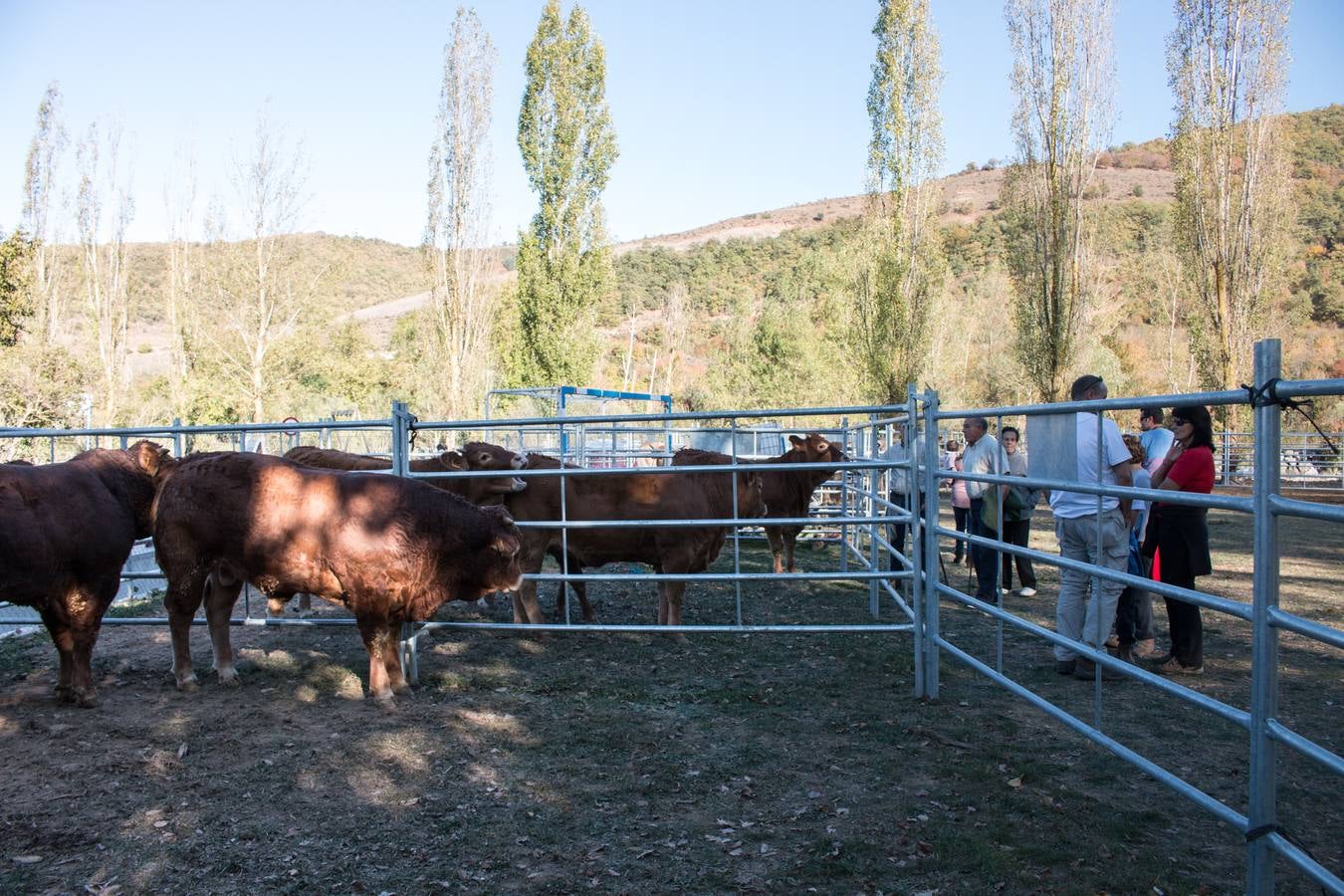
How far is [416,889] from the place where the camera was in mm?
3221

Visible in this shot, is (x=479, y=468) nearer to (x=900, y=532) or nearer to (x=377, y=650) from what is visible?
(x=377, y=650)

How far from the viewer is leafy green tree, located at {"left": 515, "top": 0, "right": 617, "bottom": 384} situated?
30000 mm

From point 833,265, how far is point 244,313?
92.5 feet

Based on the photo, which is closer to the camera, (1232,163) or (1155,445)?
(1155,445)

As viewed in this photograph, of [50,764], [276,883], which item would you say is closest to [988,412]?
[276,883]

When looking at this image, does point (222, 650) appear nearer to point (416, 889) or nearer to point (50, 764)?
point (50, 764)

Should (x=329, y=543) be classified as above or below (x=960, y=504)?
above

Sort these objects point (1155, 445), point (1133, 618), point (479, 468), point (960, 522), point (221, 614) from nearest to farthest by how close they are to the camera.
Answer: point (221, 614), point (1133, 618), point (1155, 445), point (479, 468), point (960, 522)

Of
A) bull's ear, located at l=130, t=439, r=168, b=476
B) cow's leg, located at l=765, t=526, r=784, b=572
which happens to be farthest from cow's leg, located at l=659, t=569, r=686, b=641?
bull's ear, located at l=130, t=439, r=168, b=476

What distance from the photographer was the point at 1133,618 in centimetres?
664

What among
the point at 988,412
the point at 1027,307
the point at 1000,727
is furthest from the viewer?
the point at 1027,307

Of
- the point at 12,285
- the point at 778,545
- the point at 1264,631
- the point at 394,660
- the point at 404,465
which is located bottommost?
the point at 778,545

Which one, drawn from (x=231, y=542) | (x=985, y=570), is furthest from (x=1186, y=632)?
(x=231, y=542)

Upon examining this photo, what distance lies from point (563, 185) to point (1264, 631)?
97.4 feet
